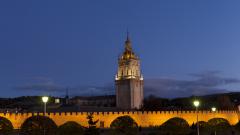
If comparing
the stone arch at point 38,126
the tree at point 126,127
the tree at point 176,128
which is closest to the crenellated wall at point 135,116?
the tree at point 126,127

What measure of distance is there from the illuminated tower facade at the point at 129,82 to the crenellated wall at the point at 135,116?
40698mm

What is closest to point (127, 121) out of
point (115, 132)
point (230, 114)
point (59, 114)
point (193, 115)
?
point (115, 132)

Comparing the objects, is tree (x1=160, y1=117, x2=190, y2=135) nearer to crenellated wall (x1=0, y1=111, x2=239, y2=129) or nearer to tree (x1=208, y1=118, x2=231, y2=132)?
tree (x1=208, y1=118, x2=231, y2=132)

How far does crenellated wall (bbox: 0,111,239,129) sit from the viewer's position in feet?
194

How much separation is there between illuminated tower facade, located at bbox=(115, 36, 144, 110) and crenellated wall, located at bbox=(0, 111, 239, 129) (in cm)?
4070

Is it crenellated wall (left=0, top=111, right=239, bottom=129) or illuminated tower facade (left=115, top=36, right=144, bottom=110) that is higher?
illuminated tower facade (left=115, top=36, right=144, bottom=110)

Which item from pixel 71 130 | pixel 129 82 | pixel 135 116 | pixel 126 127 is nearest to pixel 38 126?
pixel 71 130

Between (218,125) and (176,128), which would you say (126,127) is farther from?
(218,125)

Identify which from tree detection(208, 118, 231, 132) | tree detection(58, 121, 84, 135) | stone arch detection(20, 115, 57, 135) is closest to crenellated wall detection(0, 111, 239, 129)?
tree detection(208, 118, 231, 132)

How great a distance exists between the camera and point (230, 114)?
71.8 metres

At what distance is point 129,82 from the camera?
366 ft

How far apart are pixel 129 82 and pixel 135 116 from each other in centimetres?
4600

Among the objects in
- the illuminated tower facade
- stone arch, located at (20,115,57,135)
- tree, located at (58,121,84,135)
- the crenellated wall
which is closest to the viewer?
stone arch, located at (20,115,57,135)

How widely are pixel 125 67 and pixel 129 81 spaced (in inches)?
159
